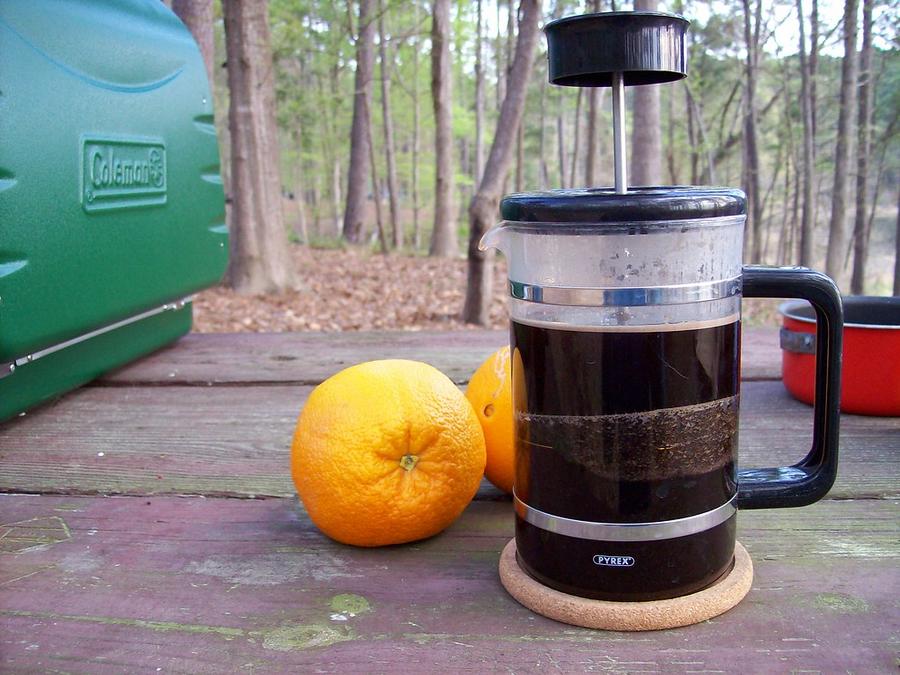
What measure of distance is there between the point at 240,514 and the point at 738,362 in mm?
616

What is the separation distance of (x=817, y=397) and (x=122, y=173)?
1247 millimetres

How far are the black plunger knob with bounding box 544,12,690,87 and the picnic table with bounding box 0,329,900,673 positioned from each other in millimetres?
499

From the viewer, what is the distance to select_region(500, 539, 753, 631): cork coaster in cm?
71

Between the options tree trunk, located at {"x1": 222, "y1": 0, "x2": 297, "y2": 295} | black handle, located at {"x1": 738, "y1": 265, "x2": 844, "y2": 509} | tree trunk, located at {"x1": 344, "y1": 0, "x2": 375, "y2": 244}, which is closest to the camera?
black handle, located at {"x1": 738, "y1": 265, "x2": 844, "y2": 509}

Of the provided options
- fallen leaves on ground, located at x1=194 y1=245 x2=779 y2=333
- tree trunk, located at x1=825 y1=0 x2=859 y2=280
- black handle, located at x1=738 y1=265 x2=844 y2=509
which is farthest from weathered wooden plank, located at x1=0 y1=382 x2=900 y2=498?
tree trunk, located at x1=825 y1=0 x2=859 y2=280

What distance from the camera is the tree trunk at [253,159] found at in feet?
18.8

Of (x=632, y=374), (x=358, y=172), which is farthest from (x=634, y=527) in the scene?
(x=358, y=172)

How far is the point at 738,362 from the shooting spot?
0.77 metres

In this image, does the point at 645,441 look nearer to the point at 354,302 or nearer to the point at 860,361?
the point at 860,361

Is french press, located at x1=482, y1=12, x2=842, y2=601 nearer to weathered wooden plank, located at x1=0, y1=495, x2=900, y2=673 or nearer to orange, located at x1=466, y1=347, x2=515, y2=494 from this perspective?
weathered wooden plank, located at x1=0, y1=495, x2=900, y2=673

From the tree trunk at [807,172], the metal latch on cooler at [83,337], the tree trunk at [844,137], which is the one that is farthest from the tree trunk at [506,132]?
the tree trunk at [807,172]

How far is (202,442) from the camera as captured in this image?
4.14ft

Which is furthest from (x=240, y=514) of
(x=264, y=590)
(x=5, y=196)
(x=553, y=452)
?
(x=5, y=196)

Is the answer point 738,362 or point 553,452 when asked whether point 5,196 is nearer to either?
point 553,452
